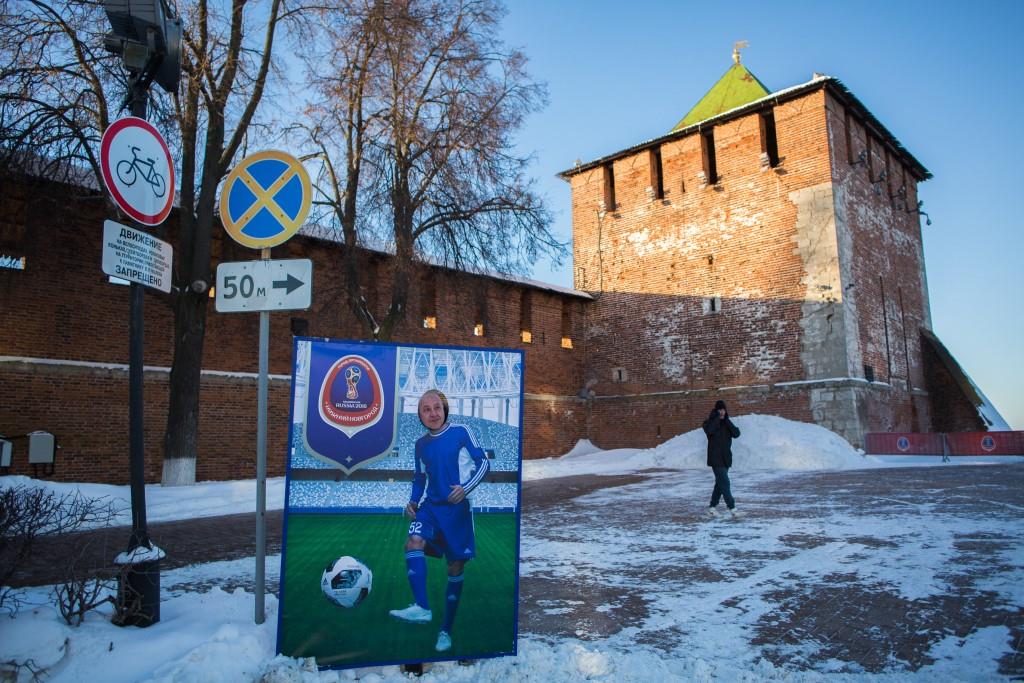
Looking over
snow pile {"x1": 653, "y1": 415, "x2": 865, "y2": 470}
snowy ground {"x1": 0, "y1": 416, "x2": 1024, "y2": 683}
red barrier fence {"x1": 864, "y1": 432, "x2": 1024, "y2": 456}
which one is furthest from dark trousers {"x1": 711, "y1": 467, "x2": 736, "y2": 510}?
red barrier fence {"x1": 864, "y1": 432, "x2": 1024, "y2": 456}

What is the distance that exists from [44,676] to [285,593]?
3.74 ft

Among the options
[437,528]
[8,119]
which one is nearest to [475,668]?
[437,528]

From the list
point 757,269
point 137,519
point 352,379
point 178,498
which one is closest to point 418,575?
point 352,379

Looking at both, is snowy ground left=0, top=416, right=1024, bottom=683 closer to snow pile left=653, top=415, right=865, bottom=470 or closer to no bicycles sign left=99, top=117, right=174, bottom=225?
no bicycles sign left=99, top=117, right=174, bottom=225

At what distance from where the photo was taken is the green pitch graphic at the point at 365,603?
124 inches

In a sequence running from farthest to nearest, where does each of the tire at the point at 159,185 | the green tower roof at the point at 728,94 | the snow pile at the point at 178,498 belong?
the green tower roof at the point at 728,94, the snow pile at the point at 178,498, the tire at the point at 159,185

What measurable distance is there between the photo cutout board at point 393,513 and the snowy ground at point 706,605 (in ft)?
0.67

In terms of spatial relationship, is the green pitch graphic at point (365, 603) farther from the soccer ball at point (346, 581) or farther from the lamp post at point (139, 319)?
the lamp post at point (139, 319)

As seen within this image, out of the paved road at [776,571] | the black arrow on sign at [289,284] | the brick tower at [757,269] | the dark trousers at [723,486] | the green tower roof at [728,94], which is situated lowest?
the paved road at [776,571]

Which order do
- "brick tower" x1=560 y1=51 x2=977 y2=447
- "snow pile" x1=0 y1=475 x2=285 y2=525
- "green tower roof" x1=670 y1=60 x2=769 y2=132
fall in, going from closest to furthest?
"snow pile" x1=0 y1=475 x2=285 y2=525 < "brick tower" x1=560 y1=51 x2=977 y2=447 < "green tower roof" x1=670 y1=60 x2=769 y2=132

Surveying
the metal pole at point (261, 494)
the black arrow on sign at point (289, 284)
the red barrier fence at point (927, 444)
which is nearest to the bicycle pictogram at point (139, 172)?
the metal pole at point (261, 494)

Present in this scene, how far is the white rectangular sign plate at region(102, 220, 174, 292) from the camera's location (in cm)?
382

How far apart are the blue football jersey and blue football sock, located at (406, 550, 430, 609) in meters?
0.26

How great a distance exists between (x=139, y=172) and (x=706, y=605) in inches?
187
